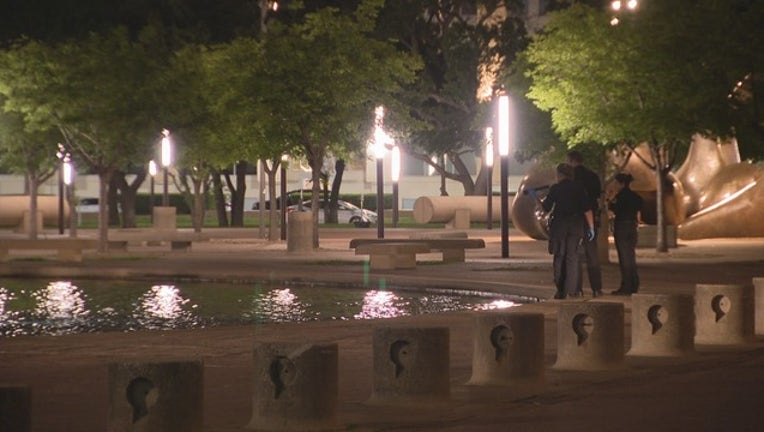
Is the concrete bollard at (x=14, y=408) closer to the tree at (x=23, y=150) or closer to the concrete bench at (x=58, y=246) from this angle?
the concrete bench at (x=58, y=246)

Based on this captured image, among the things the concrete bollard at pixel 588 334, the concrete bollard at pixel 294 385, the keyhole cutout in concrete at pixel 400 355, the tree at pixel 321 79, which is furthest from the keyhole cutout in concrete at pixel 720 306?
the tree at pixel 321 79

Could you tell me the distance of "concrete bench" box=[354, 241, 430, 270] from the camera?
30.1 m

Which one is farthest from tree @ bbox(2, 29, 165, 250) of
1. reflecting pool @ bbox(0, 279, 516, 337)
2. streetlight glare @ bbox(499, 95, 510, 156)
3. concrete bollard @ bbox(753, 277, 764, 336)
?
concrete bollard @ bbox(753, 277, 764, 336)

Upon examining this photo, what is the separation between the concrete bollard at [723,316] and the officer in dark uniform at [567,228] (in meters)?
3.97

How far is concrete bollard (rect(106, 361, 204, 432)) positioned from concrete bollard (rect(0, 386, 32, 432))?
1147mm

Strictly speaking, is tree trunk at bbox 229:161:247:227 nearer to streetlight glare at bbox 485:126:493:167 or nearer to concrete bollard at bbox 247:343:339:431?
streetlight glare at bbox 485:126:493:167

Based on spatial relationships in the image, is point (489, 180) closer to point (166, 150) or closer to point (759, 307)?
point (166, 150)

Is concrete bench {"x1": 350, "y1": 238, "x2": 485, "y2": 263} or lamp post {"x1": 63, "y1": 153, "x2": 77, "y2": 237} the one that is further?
lamp post {"x1": 63, "y1": 153, "x2": 77, "y2": 237}

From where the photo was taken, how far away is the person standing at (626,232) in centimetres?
2178

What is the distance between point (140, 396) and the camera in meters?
9.43

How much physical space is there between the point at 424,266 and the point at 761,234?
1909 cm

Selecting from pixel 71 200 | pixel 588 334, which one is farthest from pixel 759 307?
pixel 71 200

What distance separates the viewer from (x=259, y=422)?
10492 millimetres

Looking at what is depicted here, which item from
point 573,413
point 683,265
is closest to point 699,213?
point 683,265
